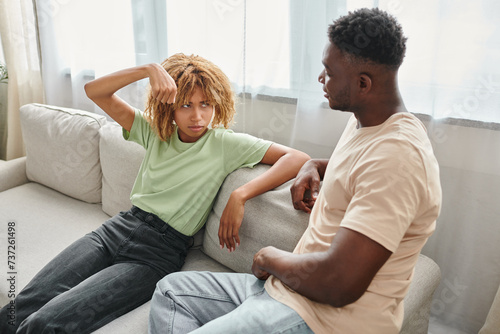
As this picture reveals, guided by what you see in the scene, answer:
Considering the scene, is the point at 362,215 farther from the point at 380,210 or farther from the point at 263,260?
the point at 263,260

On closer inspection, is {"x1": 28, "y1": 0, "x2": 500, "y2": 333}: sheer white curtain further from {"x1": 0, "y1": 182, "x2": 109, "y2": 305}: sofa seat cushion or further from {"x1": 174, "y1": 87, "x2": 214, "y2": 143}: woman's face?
{"x1": 0, "y1": 182, "x2": 109, "y2": 305}: sofa seat cushion

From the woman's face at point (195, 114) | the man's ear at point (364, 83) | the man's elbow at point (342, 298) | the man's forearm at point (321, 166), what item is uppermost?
the man's ear at point (364, 83)

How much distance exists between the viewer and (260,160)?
1.57 metres

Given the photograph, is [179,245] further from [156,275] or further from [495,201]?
[495,201]

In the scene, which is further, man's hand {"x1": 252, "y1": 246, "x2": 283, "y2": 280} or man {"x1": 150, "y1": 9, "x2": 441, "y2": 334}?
man's hand {"x1": 252, "y1": 246, "x2": 283, "y2": 280}

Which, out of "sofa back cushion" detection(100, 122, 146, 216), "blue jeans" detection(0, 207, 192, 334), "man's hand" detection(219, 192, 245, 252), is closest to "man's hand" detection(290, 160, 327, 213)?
"man's hand" detection(219, 192, 245, 252)

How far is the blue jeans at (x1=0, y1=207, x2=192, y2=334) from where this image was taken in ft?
4.34

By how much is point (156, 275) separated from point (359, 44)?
39.0 inches

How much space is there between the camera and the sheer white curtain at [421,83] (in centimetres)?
134

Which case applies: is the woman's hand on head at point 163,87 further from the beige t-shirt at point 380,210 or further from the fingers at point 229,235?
the beige t-shirt at point 380,210

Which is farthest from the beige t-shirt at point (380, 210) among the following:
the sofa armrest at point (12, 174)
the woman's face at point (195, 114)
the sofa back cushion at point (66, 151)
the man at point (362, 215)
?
the sofa armrest at point (12, 174)

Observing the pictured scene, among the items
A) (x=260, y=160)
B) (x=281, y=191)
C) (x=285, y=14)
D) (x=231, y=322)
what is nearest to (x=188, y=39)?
(x=285, y=14)

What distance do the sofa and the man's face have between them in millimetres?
475

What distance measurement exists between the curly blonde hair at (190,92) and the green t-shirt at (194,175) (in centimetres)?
7
